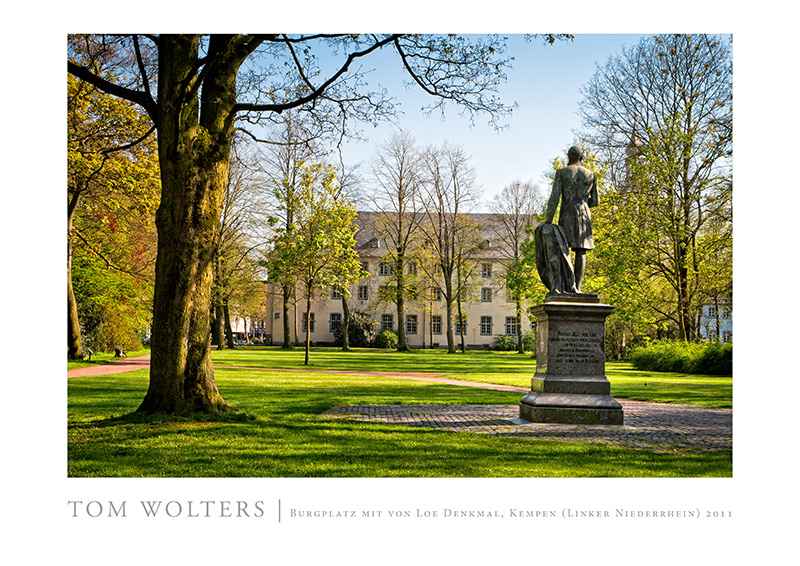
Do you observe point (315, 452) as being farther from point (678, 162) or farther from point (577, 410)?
point (678, 162)

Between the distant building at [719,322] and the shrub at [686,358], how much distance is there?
1.54 meters

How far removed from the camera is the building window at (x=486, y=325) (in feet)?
191

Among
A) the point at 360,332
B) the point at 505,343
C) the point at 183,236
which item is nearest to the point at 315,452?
the point at 183,236

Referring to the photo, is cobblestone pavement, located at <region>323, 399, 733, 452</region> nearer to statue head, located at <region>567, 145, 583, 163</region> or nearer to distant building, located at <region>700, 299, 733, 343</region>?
statue head, located at <region>567, 145, 583, 163</region>

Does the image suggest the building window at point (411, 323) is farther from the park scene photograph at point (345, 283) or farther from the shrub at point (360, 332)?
the park scene photograph at point (345, 283)

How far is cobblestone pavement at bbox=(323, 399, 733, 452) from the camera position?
27.1 feet

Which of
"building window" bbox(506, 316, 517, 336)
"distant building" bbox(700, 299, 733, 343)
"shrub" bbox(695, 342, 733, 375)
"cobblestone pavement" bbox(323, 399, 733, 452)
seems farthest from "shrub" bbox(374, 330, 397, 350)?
"cobblestone pavement" bbox(323, 399, 733, 452)

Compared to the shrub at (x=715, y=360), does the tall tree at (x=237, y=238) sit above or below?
above

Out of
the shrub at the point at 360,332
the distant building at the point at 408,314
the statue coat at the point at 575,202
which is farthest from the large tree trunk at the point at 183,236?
the distant building at the point at 408,314

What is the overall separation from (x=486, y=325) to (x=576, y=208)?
48680 millimetres

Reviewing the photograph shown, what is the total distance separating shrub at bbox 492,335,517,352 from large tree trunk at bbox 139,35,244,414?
148 feet

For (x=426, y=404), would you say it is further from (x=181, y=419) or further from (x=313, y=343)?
(x=313, y=343)

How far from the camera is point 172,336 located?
8914 mm

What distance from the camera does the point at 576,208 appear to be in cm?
1013
